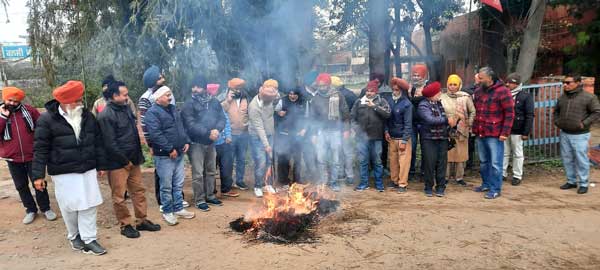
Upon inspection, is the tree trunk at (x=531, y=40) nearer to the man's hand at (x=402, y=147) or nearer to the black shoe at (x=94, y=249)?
the man's hand at (x=402, y=147)

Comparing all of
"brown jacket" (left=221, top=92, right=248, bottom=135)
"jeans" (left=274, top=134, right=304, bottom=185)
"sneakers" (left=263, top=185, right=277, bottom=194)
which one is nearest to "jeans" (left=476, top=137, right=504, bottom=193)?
"jeans" (left=274, top=134, right=304, bottom=185)

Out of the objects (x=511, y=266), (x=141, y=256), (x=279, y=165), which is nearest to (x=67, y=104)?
(x=141, y=256)

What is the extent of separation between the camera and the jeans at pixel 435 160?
6.53 meters

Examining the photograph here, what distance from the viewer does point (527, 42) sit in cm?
1027

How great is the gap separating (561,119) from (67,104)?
6698 millimetres

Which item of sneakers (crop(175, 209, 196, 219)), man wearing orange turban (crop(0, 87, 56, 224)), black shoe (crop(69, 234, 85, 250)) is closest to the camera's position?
black shoe (crop(69, 234, 85, 250))

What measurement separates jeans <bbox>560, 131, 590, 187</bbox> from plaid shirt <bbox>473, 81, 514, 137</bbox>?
1.12 meters

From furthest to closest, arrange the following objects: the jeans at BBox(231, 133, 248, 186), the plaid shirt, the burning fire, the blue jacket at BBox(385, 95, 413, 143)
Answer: the jeans at BBox(231, 133, 248, 186) < the blue jacket at BBox(385, 95, 413, 143) < the plaid shirt < the burning fire

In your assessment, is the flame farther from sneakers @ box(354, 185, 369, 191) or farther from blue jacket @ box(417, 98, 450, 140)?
blue jacket @ box(417, 98, 450, 140)

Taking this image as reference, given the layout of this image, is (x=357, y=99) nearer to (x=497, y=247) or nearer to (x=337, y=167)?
(x=337, y=167)

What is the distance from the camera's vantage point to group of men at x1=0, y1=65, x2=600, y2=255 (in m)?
4.79

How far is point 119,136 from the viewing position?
4906mm

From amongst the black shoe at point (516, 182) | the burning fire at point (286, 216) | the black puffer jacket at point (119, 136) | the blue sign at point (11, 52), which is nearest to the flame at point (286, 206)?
the burning fire at point (286, 216)

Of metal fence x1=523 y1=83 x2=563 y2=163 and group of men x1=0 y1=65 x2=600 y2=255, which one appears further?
metal fence x1=523 y1=83 x2=563 y2=163
